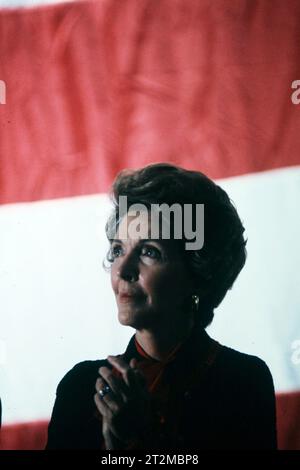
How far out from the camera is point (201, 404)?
132cm

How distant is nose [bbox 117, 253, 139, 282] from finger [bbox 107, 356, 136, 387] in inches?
7.5

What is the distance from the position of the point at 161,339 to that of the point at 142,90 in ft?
2.00

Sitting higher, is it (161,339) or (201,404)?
(161,339)

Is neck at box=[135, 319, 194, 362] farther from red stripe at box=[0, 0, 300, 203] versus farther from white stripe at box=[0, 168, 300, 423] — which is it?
red stripe at box=[0, 0, 300, 203]

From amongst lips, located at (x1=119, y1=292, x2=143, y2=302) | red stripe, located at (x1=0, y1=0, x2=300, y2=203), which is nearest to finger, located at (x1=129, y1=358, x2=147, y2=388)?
lips, located at (x1=119, y1=292, x2=143, y2=302)

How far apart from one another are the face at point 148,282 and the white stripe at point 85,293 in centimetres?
4

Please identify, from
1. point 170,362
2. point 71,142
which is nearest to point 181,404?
point 170,362

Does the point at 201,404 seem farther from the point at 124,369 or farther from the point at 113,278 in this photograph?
the point at 113,278

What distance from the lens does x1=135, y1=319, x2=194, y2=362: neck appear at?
1349 millimetres

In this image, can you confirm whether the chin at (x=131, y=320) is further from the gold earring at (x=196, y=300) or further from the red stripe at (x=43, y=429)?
the red stripe at (x=43, y=429)

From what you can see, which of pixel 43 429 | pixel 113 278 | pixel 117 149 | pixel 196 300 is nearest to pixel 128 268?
pixel 113 278

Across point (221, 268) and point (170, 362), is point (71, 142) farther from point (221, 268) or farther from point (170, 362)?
point (170, 362)

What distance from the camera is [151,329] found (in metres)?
1.35
